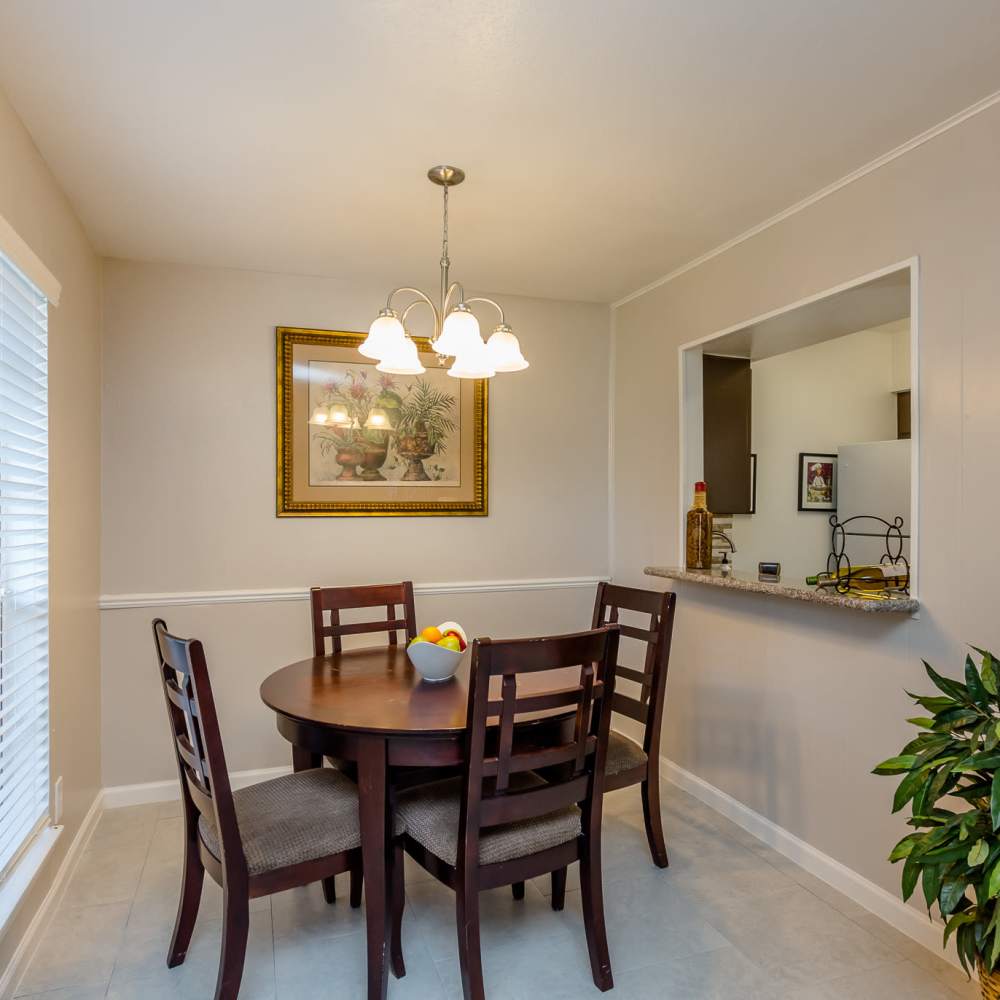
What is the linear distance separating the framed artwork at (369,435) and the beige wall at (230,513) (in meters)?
0.07

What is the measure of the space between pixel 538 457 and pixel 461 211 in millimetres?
1477

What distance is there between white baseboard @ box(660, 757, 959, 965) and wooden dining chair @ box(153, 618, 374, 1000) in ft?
5.43

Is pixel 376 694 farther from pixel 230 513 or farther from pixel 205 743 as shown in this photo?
pixel 230 513

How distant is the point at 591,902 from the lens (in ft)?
6.48

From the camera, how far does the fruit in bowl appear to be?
2.26m

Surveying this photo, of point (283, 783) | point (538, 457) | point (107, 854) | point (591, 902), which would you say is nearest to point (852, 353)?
point (538, 457)

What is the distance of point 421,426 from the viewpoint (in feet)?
11.7

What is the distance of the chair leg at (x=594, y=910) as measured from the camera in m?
1.93

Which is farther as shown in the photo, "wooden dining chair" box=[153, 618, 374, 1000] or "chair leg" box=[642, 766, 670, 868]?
"chair leg" box=[642, 766, 670, 868]

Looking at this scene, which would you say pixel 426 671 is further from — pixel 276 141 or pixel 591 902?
pixel 276 141

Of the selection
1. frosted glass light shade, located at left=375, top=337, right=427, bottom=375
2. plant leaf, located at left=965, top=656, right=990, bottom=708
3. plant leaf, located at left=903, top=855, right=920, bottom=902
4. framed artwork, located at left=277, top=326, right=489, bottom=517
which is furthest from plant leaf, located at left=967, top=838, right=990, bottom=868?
framed artwork, located at left=277, top=326, right=489, bottom=517

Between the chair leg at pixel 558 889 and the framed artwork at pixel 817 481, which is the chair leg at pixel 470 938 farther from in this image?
the framed artwork at pixel 817 481

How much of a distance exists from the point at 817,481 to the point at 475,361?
2.71 m

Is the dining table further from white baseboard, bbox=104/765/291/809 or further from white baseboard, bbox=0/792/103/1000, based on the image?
white baseboard, bbox=104/765/291/809
